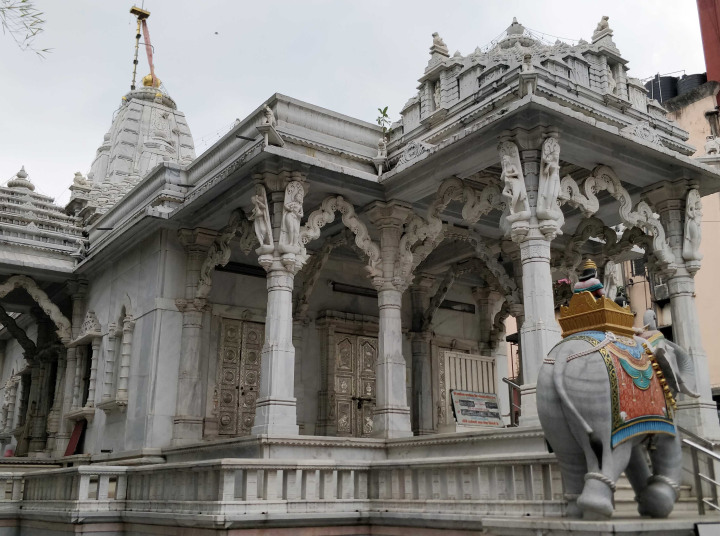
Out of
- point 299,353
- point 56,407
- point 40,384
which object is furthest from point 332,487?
point 40,384

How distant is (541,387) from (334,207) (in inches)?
336

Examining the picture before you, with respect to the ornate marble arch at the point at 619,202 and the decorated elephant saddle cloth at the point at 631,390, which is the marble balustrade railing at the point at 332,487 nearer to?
the decorated elephant saddle cloth at the point at 631,390

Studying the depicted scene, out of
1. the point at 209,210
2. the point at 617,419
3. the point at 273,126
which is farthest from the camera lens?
the point at 209,210

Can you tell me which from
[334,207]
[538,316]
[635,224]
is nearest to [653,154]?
[635,224]

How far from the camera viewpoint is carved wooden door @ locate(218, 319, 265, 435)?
1645cm

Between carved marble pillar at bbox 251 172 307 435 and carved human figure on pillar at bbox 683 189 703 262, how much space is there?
676 cm

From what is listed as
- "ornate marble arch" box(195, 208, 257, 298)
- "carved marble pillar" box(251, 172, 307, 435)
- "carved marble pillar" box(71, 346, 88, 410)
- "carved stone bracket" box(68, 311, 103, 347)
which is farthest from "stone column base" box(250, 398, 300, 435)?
"carved marble pillar" box(71, 346, 88, 410)

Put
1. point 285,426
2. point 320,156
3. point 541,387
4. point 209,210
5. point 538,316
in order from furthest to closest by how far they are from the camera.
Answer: point 209,210, point 320,156, point 285,426, point 538,316, point 541,387

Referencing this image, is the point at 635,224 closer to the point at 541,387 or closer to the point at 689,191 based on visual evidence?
the point at 689,191

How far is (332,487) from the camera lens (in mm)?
10555

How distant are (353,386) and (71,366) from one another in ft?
24.8

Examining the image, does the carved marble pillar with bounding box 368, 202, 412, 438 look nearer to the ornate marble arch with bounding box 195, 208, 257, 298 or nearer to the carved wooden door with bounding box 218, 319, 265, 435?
the ornate marble arch with bounding box 195, 208, 257, 298

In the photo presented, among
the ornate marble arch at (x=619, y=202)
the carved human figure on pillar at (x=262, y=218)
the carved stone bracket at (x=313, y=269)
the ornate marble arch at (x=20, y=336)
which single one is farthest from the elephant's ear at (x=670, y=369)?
the ornate marble arch at (x=20, y=336)

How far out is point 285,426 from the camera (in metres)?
12.1
